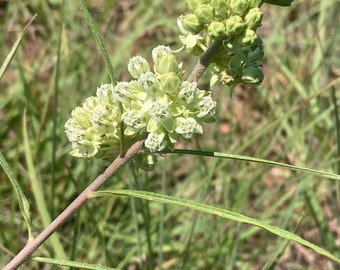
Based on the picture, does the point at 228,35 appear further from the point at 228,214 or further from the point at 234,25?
the point at 228,214

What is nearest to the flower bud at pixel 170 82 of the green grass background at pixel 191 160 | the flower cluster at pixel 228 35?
the flower cluster at pixel 228 35

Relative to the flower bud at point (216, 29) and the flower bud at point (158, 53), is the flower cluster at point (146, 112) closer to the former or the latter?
the flower bud at point (158, 53)

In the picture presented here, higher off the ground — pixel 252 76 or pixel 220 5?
pixel 220 5

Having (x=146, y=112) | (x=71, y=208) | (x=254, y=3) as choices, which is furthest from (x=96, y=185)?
(x=254, y=3)

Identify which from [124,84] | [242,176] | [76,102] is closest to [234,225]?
[242,176]

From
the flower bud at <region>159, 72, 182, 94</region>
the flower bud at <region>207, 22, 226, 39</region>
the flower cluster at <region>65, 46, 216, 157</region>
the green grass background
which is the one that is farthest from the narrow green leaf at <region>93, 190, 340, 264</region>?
the green grass background

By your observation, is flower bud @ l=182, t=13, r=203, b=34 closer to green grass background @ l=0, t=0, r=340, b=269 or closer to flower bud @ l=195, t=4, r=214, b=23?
flower bud @ l=195, t=4, r=214, b=23
